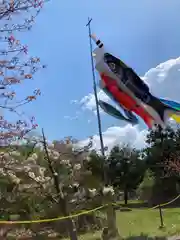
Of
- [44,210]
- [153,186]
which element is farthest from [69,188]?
[153,186]

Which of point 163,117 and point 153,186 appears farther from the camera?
point 153,186

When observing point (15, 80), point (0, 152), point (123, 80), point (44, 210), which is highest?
point (123, 80)

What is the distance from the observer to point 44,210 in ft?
43.3

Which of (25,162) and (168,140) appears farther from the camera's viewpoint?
(168,140)

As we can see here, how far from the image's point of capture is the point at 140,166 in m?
34.3

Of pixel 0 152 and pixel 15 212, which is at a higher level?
pixel 0 152

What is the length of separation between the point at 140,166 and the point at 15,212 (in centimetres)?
2235

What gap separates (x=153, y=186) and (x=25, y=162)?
58.3ft

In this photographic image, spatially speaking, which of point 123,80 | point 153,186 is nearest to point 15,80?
point 123,80

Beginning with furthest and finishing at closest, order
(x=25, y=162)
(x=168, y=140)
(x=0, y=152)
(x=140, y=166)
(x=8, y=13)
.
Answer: (x=140, y=166)
(x=168, y=140)
(x=25, y=162)
(x=0, y=152)
(x=8, y=13)

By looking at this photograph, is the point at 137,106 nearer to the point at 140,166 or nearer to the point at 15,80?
the point at 15,80

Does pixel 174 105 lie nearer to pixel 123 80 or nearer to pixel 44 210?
pixel 123 80

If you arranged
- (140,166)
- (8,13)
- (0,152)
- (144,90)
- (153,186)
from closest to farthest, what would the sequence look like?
(8,13) < (0,152) < (144,90) < (153,186) < (140,166)

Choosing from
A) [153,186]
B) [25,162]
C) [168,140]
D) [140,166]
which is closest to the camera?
[25,162]
